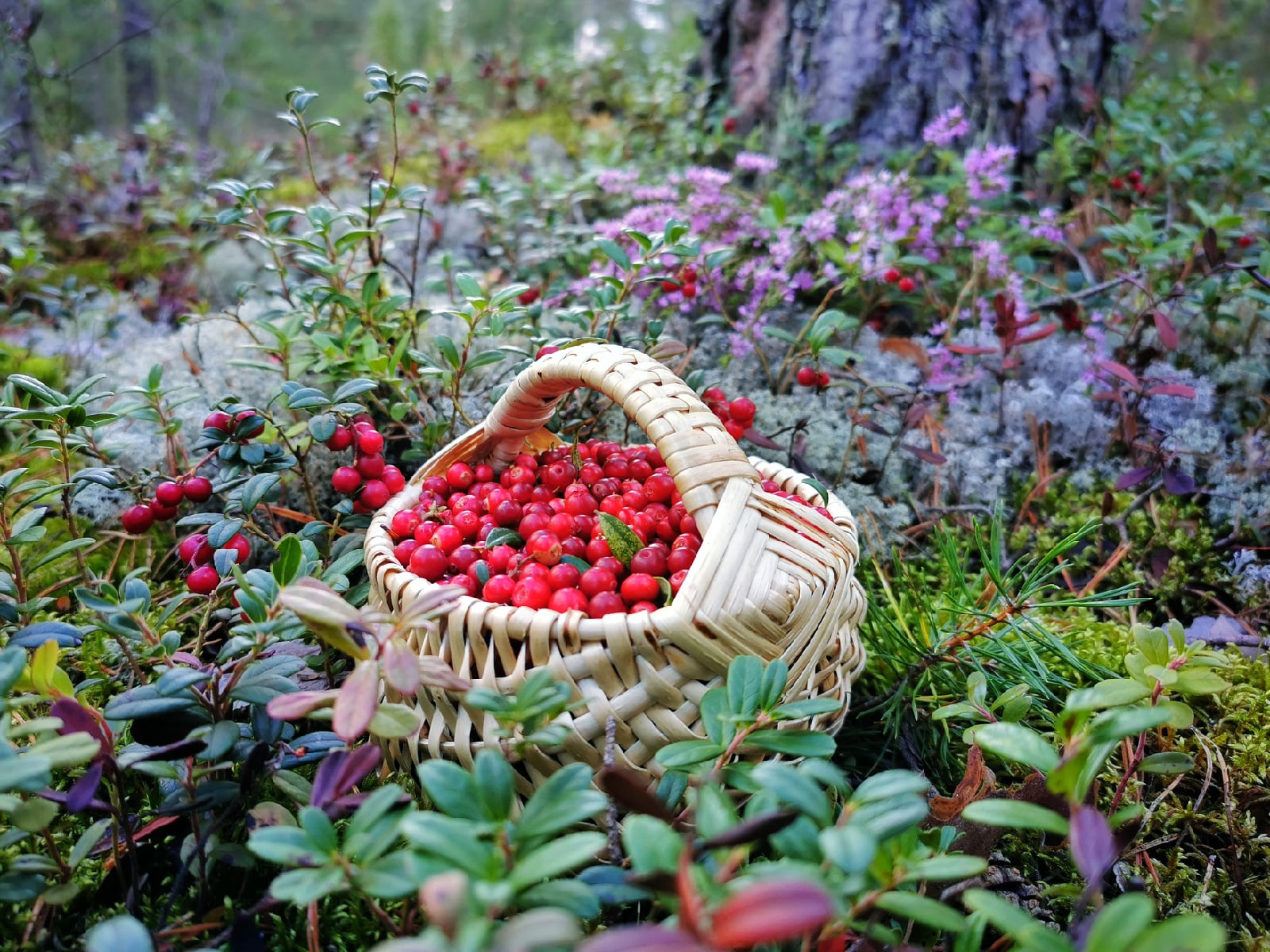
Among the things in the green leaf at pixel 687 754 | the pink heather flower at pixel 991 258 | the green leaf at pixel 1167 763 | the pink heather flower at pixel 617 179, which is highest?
the pink heather flower at pixel 617 179

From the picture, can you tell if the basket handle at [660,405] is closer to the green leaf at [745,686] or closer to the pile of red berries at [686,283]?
the green leaf at [745,686]

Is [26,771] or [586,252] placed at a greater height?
[586,252]

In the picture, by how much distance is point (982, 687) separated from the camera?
3.56ft

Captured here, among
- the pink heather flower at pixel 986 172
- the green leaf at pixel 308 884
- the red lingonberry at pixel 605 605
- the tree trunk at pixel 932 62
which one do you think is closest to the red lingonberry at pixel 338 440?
the red lingonberry at pixel 605 605

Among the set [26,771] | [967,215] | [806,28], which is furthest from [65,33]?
[26,771]

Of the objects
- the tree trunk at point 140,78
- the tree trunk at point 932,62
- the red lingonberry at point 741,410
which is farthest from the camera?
the tree trunk at point 140,78

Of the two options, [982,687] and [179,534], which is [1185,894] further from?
[179,534]

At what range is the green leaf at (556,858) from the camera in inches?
24.1

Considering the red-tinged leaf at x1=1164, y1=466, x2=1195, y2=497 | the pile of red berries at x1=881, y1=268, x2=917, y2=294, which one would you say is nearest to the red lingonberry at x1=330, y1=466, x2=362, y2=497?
the pile of red berries at x1=881, y1=268, x2=917, y2=294

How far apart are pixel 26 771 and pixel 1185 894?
1.39 m

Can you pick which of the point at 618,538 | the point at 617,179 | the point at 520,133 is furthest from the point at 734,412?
the point at 520,133

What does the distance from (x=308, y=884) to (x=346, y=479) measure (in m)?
0.88

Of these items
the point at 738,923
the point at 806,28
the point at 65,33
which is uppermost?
the point at 65,33

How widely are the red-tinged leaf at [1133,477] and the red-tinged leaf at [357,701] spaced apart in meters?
1.63
